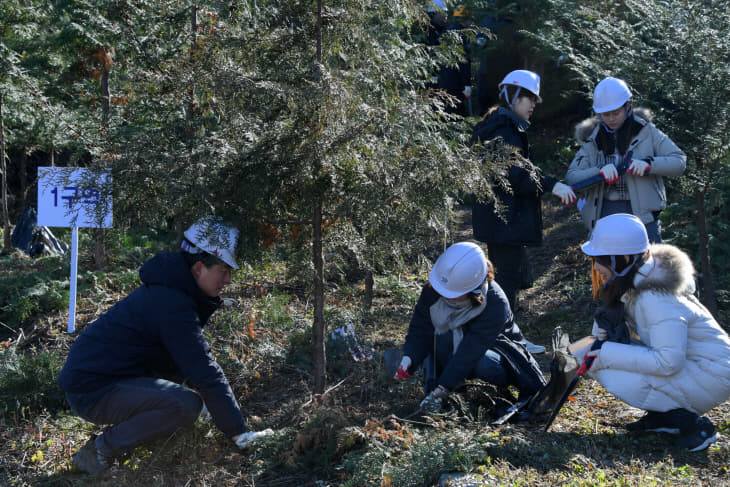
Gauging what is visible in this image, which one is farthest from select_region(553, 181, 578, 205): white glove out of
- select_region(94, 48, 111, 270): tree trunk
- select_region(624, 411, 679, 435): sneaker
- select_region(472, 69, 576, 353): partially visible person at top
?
select_region(94, 48, 111, 270): tree trunk

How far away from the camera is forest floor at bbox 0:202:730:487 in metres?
3.26

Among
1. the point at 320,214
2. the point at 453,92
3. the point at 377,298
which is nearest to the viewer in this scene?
the point at 320,214

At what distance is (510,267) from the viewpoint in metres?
4.94

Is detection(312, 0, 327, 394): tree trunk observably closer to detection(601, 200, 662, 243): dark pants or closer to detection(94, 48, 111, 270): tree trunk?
detection(601, 200, 662, 243): dark pants

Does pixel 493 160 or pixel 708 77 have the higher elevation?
pixel 708 77

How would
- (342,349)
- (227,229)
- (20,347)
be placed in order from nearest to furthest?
(227,229), (342,349), (20,347)

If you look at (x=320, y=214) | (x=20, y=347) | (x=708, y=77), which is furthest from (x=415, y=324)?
(x=20, y=347)

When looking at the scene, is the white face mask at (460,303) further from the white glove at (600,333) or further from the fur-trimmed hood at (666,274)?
the fur-trimmed hood at (666,274)

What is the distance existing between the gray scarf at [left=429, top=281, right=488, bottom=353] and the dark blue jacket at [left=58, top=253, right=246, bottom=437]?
1.35 m

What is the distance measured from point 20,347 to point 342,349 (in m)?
3.46

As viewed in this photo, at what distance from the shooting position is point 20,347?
20.9 feet

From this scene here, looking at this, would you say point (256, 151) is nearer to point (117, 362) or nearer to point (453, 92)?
point (117, 362)

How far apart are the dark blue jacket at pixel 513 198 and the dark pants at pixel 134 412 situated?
2571 millimetres

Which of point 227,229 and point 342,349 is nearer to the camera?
point 227,229
